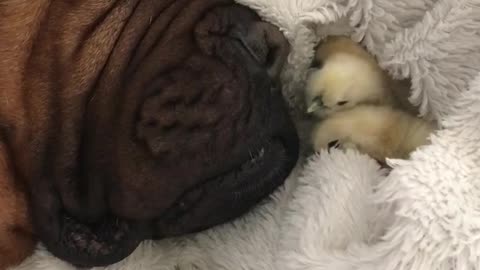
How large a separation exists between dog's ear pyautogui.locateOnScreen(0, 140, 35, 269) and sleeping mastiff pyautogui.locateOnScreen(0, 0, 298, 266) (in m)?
0.02

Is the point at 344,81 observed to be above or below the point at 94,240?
above

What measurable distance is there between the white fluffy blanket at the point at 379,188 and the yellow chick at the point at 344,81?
0.02m

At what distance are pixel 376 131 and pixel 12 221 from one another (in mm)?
539

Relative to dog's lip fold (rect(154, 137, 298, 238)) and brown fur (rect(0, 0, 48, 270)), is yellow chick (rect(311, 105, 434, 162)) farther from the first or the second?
brown fur (rect(0, 0, 48, 270))

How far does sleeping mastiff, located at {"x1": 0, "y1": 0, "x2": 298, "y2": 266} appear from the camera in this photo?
3.85ft

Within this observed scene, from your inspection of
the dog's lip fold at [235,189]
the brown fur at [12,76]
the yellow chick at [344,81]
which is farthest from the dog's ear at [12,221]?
the yellow chick at [344,81]

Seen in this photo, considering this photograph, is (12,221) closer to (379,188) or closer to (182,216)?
(182,216)

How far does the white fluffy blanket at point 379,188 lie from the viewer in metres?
1.04

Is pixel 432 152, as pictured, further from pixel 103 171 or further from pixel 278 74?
pixel 103 171

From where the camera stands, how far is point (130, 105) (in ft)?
3.87

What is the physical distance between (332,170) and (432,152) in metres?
0.18

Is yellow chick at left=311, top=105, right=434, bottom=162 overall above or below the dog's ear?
above

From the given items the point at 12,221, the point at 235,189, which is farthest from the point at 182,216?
the point at 12,221

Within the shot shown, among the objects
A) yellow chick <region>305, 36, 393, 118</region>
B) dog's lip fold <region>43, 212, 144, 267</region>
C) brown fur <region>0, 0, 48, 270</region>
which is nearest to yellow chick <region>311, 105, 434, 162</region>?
yellow chick <region>305, 36, 393, 118</region>
